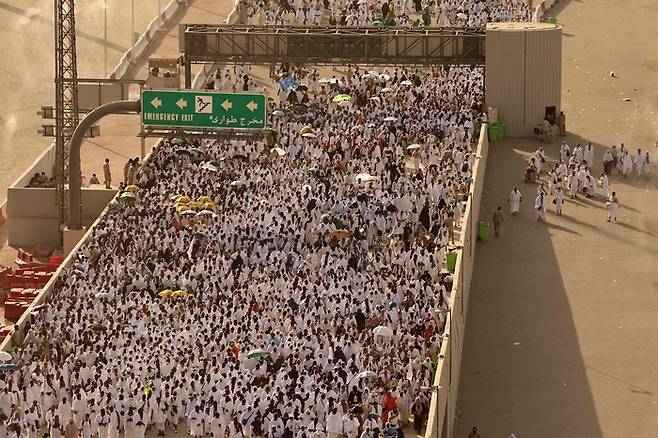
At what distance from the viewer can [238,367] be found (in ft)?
202

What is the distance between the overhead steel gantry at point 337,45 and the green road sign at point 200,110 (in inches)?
440

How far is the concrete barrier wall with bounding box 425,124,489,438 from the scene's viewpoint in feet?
196

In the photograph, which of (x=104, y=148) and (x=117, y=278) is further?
(x=104, y=148)

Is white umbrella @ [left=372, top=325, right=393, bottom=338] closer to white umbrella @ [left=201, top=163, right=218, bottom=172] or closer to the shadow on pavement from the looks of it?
the shadow on pavement

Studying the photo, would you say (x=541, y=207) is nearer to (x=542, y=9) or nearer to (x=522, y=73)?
(x=522, y=73)

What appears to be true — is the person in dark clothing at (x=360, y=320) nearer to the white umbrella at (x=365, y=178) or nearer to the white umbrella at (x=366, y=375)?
the white umbrella at (x=366, y=375)

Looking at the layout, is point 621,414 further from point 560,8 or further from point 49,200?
point 560,8

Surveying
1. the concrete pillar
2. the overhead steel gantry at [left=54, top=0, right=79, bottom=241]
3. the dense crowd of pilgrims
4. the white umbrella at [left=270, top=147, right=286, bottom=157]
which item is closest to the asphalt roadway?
the concrete pillar

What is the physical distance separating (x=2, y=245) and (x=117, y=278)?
47.7 ft

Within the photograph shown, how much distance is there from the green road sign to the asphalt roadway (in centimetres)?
870

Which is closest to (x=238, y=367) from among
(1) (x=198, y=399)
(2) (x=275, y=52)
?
(1) (x=198, y=399)

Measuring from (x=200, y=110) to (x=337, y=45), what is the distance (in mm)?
12633

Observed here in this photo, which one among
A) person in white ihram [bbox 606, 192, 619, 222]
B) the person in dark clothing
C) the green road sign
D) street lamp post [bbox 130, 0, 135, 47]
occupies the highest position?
street lamp post [bbox 130, 0, 135, 47]

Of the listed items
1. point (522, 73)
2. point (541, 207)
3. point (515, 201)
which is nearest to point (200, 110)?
point (515, 201)
